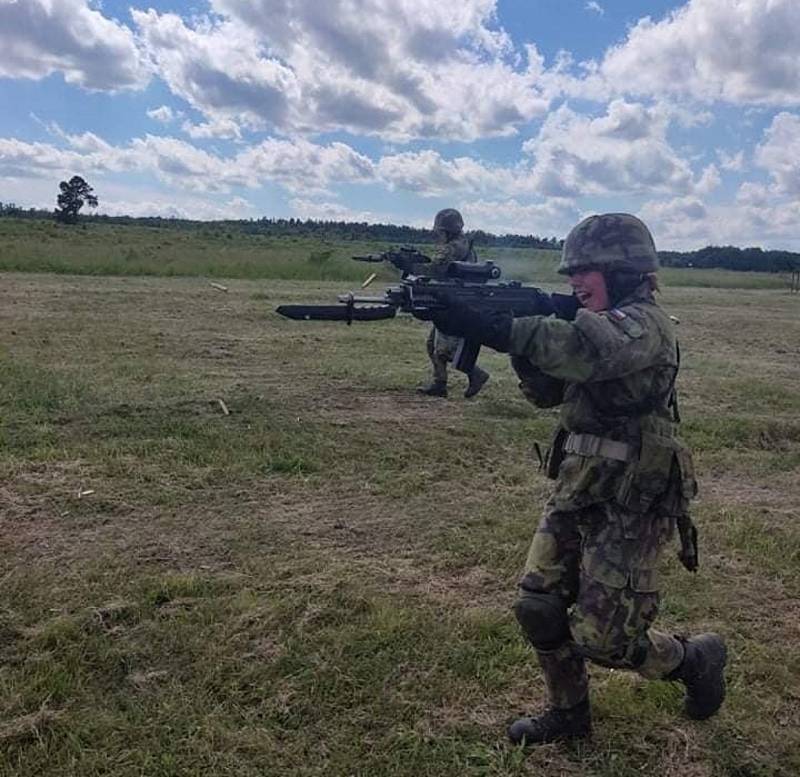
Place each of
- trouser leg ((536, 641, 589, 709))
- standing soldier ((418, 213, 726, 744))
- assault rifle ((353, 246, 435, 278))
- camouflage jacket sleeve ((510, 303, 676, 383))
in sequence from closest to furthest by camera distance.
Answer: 1. camouflage jacket sleeve ((510, 303, 676, 383))
2. standing soldier ((418, 213, 726, 744))
3. trouser leg ((536, 641, 589, 709))
4. assault rifle ((353, 246, 435, 278))

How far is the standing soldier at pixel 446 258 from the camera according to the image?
356 inches

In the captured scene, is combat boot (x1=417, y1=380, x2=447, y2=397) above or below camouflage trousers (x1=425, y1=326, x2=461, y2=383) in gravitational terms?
below

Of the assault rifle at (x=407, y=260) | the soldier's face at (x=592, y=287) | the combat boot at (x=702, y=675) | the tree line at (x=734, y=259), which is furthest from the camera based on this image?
the tree line at (x=734, y=259)

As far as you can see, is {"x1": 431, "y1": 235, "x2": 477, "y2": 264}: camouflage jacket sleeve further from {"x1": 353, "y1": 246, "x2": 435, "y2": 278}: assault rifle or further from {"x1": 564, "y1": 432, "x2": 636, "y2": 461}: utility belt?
{"x1": 564, "y1": 432, "x2": 636, "y2": 461}: utility belt

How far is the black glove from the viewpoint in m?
2.62

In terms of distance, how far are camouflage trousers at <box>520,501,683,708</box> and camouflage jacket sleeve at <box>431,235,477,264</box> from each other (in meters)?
6.19

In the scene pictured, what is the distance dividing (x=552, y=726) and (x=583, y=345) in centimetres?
157

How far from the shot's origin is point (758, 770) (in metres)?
3.08

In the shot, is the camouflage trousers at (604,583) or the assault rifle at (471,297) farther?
the assault rifle at (471,297)

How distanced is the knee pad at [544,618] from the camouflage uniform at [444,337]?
19.6 feet

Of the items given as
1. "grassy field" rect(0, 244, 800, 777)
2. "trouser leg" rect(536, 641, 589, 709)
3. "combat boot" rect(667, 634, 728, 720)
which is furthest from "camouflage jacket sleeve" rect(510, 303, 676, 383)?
"grassy field" rect(0, 244, 800, 777)

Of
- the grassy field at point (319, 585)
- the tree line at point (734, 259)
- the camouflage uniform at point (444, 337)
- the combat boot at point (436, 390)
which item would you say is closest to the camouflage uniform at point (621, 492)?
the grassy field at point (319, 585)

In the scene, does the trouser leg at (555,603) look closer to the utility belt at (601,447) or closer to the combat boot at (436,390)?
the utility belt at (601,447)

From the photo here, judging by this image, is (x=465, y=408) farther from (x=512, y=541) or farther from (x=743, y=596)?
(x=743, y=596)
